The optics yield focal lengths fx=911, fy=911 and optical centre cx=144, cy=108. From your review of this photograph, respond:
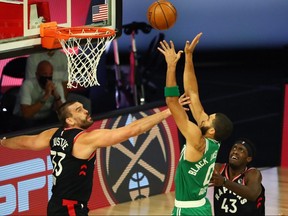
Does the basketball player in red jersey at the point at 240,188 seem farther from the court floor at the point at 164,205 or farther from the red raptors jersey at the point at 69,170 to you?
the court floor at the point at 164,205

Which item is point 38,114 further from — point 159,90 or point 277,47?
point 277,47

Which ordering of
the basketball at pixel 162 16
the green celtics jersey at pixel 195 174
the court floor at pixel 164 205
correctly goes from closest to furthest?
the green celtics jersey at pixel 195 174 → the basketball at pixel 162 16 → the court floor at pixel 164 205

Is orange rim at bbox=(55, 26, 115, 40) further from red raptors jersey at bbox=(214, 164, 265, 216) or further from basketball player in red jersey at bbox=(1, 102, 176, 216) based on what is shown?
red raptors jersey at bbox=(214, 164, 265, 216)

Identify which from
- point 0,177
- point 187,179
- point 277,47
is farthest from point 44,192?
point 277,47

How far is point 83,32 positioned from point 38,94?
8.02 feet

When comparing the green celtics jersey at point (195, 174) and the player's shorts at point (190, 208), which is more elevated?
the green celtics jersey at point (195, 174)

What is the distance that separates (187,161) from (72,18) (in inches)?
82.6

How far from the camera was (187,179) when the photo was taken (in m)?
7.50

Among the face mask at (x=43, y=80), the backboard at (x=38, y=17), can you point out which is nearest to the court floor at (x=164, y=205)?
the face mask at (x=43, y=80)

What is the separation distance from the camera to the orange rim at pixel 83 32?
8.27 metres

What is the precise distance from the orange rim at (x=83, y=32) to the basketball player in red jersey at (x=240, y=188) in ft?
5.32

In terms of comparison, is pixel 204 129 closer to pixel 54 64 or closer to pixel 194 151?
pixel 194 151

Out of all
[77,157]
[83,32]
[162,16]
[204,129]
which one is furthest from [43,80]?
[204,129]

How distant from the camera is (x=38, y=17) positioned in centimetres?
841
